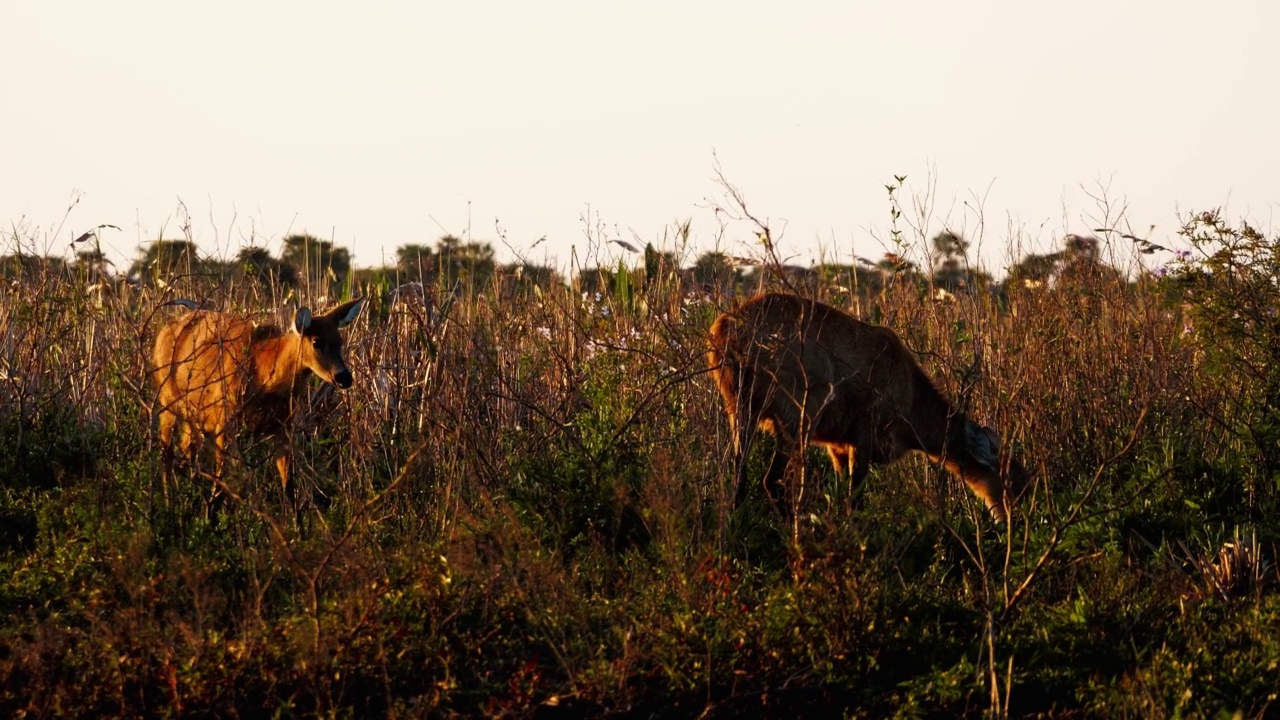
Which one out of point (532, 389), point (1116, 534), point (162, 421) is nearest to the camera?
point (1116, 534)

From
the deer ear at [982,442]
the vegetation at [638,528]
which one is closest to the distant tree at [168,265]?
the vegetation at [638,528]

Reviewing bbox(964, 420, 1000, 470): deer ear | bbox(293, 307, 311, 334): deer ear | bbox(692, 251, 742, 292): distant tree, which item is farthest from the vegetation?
bbox(293, 307, 311, 334): deer ear

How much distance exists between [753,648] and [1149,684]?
4.64 ft

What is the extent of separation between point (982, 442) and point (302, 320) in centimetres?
419

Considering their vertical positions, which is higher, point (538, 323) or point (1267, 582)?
point (538, 323)

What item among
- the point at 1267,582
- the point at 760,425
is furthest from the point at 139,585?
the point at 1267,582

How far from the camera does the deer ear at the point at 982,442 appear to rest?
26.8 ft

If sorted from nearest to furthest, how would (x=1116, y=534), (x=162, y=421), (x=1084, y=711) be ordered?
(x=1084, y=711), (x=1116, y=534), (x=162, y=421)

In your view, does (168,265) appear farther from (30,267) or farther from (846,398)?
(846,398)

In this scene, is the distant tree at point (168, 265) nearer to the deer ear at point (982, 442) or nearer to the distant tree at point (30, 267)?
the distant tree at point (30, 267)

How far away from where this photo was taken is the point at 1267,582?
6203 millimetres

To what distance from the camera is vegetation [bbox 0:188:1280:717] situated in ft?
16.5

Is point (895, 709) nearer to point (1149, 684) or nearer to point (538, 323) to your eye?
point (1149, 684)

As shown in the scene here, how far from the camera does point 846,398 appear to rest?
8.59 m
